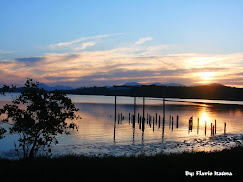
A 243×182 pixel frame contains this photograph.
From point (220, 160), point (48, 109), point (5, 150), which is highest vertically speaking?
point (48, 109)

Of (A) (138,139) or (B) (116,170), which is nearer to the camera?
(B) (116,170)

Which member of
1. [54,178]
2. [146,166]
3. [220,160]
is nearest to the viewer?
[54,178]

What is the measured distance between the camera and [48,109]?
1600 cm

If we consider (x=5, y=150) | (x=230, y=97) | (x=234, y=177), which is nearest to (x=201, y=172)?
(x=234, y=177)

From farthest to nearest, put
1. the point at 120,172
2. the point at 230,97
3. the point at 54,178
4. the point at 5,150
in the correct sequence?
1. the point at 230,97
2. the point at 5,150
3. the point at 120,172
4. the point at 54,178

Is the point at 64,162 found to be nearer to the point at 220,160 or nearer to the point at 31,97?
the point at 31,97

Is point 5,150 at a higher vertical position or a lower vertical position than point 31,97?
lower

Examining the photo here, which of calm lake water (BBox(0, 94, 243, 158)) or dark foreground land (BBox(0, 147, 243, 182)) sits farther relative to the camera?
calm lake water (BBox(0, 94, 243, 158))

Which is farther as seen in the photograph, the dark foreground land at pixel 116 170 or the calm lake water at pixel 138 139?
the calm lake water at pixel 138 139

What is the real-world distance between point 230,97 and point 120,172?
20738cm

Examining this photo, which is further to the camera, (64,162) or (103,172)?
(64,162)

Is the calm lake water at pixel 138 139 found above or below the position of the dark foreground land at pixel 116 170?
below

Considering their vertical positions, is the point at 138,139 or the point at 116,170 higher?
the point at 116,170

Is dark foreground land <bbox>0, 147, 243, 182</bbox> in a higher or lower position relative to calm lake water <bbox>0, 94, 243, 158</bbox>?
higher
